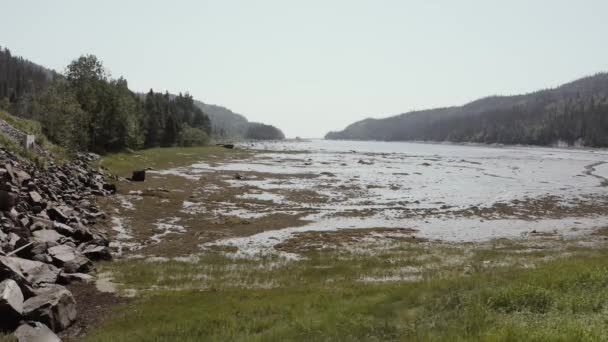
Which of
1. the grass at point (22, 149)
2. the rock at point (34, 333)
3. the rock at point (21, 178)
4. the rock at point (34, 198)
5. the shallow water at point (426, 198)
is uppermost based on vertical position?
the grass at point (22, 149)

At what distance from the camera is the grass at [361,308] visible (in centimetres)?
1080

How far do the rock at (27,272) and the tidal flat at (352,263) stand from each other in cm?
286

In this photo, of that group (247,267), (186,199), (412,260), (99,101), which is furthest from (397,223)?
(99,101)

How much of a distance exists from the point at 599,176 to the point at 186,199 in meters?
80.0

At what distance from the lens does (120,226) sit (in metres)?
33.8

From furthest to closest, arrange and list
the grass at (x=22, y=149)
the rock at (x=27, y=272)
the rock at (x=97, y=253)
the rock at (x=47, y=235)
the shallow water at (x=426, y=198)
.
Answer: the shallow water at (x=426, y=198), the grass at (x=22, y=149), the rock at (x=97, y=253), the rock at (x=47, y=235), the rock at (x=27, y=272)

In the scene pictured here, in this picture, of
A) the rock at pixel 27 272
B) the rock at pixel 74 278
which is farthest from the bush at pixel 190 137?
the rock at pixel 27 272

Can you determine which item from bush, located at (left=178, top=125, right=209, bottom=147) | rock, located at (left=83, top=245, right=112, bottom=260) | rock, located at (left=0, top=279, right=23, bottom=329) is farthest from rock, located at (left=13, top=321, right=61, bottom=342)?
bush, located at (left=178, top=125, right=209, bottom=147)

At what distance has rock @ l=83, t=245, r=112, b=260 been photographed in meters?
23.7

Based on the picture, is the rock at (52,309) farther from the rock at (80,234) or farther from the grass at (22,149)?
the grass at (22,149)

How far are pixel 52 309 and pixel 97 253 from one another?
422 inches

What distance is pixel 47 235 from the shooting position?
22391 millimetres

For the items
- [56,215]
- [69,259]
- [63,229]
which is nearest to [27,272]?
[69,259]

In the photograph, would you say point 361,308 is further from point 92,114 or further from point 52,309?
point 92,114
